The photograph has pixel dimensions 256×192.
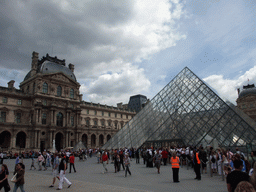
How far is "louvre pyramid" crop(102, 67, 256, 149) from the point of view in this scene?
16.1 metres

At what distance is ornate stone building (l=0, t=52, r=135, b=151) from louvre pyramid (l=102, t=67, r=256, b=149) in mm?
22426

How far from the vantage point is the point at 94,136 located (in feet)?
174

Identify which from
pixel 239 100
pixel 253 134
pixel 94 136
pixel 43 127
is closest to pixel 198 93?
pixel 253 134

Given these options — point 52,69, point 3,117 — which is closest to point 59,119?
point 3,117

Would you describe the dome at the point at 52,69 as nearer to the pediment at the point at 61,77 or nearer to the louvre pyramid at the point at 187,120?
the pediment at the point at 61,77

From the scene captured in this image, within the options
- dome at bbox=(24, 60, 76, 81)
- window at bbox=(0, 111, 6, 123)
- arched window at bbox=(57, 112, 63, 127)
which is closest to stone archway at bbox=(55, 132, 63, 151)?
arched window at bbox=(57, 112, 63, 127)

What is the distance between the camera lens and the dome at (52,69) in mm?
44500

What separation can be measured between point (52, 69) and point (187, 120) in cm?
3622

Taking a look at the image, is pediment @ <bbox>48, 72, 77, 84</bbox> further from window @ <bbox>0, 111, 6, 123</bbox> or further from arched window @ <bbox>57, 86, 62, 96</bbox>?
window @ <bbox>0, 111, 6, 123</bbox>

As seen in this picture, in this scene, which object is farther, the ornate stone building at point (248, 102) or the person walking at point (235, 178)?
the ornate stone building at point (248, 102)

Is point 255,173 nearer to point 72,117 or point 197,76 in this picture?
point 197,76

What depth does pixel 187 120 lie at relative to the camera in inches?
743

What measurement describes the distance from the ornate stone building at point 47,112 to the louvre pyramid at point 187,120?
2243 cm

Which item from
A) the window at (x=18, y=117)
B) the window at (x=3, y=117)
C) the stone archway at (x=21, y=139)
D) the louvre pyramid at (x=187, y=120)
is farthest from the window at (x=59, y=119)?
the louvre pyramid at (x=187, y=120)
